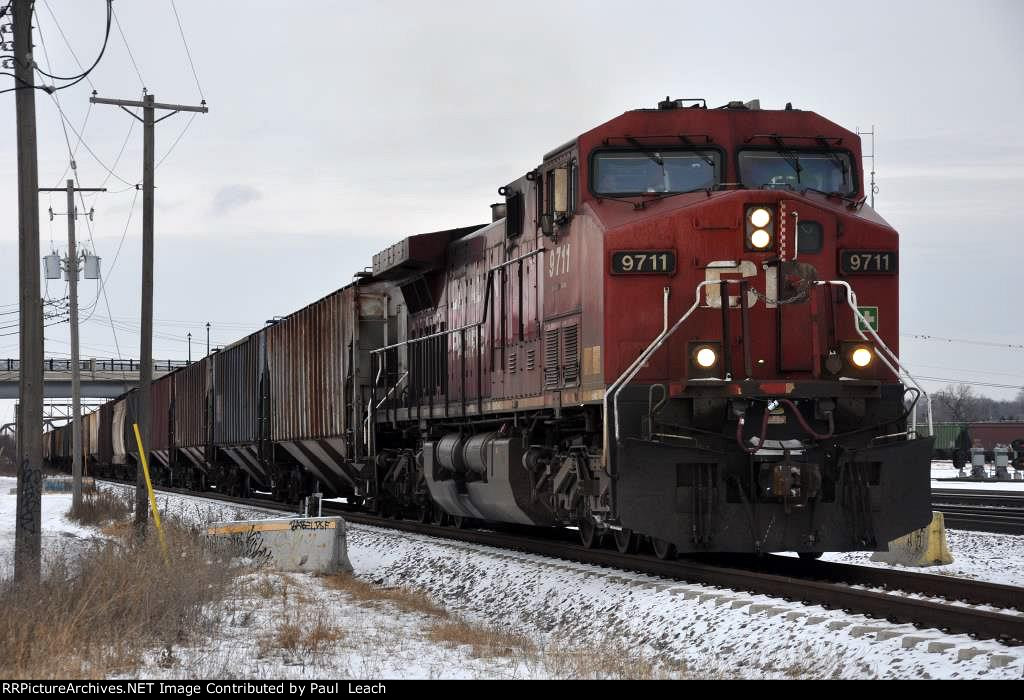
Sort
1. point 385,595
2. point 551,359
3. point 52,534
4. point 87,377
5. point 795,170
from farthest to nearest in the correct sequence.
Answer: point 87,377, point 52,534, point 551,359, point 385,595, point 795,170

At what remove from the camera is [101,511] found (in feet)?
94.7

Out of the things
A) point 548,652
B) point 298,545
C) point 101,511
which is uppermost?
point 298,545

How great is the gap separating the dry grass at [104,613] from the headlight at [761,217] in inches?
247

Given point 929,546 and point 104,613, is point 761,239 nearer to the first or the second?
point 929,546

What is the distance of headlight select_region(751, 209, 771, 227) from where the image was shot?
39.8 ft

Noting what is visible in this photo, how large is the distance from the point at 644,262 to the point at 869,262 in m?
2.29

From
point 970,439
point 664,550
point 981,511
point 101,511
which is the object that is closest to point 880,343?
Result: point 664,550

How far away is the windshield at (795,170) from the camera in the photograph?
42.2 feet

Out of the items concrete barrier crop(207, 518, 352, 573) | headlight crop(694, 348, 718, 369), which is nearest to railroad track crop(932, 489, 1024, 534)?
headlight crop(694, 348, 718, 369)

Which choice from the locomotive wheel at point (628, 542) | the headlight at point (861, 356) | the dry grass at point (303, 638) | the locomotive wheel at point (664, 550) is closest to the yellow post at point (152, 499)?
the dry grass at point (303, 638)

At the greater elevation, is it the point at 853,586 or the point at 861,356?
the point at 861,356
